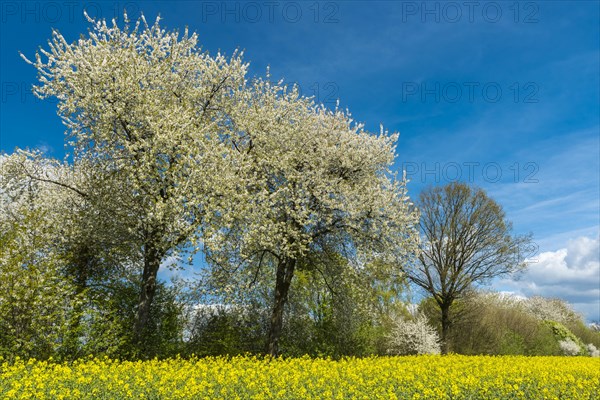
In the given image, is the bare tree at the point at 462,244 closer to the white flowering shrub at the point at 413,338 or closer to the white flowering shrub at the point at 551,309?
the white flowering shrub at the point at 413,338

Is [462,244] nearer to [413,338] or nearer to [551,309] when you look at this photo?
[413,338]

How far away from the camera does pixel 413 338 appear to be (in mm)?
29078

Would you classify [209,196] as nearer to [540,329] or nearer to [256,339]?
[256,339]

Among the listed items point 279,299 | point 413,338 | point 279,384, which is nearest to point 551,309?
point 413,338

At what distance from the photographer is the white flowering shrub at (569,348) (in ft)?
125

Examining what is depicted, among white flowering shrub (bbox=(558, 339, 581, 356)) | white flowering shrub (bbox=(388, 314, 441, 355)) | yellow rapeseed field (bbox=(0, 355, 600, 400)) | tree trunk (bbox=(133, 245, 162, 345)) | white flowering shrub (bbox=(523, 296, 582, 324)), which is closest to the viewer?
yellow rapeseed field (bbox=(0, 355, 600, 400))

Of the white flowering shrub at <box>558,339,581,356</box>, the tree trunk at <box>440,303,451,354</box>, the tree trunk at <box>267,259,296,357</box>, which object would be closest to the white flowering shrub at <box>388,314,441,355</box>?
the tree trunk at <box>440,303,451,354</box>

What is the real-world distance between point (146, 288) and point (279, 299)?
646cm

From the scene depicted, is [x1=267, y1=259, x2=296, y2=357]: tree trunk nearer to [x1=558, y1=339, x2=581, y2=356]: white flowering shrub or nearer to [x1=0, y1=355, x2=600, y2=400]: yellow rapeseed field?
[x1=0, y1=355, x2=600, y2=400]: yellow rapeseed field

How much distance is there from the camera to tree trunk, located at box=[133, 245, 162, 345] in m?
18.2

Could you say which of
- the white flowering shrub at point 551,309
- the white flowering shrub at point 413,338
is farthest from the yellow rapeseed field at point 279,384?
the white flowering shrub at point 551,309

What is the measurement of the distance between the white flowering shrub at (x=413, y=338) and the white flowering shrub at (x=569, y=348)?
15475 mm

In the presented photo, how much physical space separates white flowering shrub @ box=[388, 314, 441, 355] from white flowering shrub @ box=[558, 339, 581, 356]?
1547 centimetres

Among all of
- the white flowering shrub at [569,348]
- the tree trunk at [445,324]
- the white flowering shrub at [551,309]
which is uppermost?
the white flowering shrub at [551,309]
